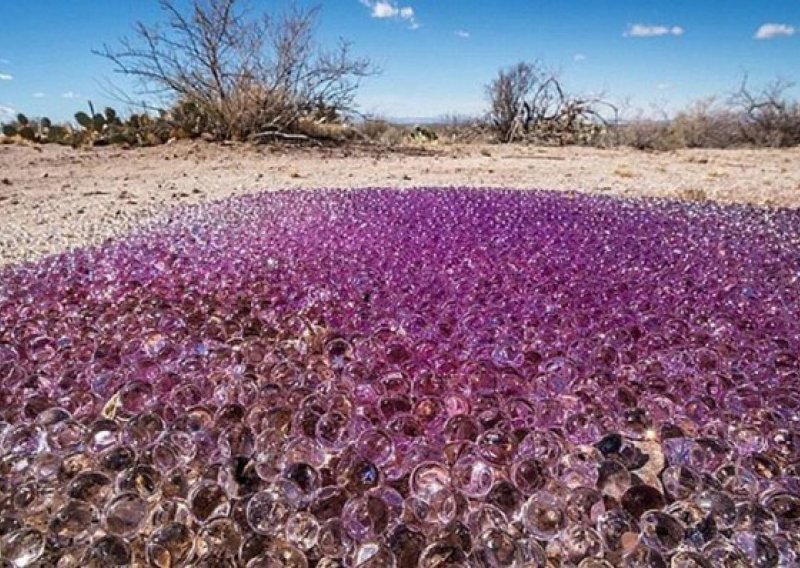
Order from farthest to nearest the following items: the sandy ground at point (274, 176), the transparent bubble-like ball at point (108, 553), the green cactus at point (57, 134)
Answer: the green cactus at point (57, 134) < the sandy ground at point (274, 176) < the transparent bubble-like ball at point (108, 553)

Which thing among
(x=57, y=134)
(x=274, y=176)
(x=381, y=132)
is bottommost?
(x=274, y=176)

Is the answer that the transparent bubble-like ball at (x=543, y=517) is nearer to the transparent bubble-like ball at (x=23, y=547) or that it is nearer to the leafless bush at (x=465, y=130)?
the transparent bubble-like ball at (x=23, y=547)

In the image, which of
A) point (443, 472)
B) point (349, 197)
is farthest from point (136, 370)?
point (349, 197)

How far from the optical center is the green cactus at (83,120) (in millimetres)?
12805

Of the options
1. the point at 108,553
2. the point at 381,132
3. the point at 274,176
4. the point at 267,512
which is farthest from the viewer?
the point at 381,132

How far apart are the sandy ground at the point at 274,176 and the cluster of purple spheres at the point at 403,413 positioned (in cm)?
227

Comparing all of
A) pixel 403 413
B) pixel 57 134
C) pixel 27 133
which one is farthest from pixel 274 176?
pixel 403 413

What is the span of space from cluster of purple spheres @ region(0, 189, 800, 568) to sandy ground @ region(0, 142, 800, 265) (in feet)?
7.44

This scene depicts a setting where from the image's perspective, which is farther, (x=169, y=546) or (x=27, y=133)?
(x=27, y=133)

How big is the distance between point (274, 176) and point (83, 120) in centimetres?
642

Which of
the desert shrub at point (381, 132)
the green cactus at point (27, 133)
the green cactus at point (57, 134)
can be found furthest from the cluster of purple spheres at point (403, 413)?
the desert shrub at point (381, 132)

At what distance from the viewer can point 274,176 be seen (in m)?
8.70

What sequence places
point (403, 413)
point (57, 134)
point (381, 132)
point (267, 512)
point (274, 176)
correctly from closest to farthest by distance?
point (267, 512) → point (403, 413) → point (274, 176) → point (57, 134) → point (381, 132)

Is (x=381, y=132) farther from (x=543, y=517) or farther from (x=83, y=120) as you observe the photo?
(x=543, y=517)
